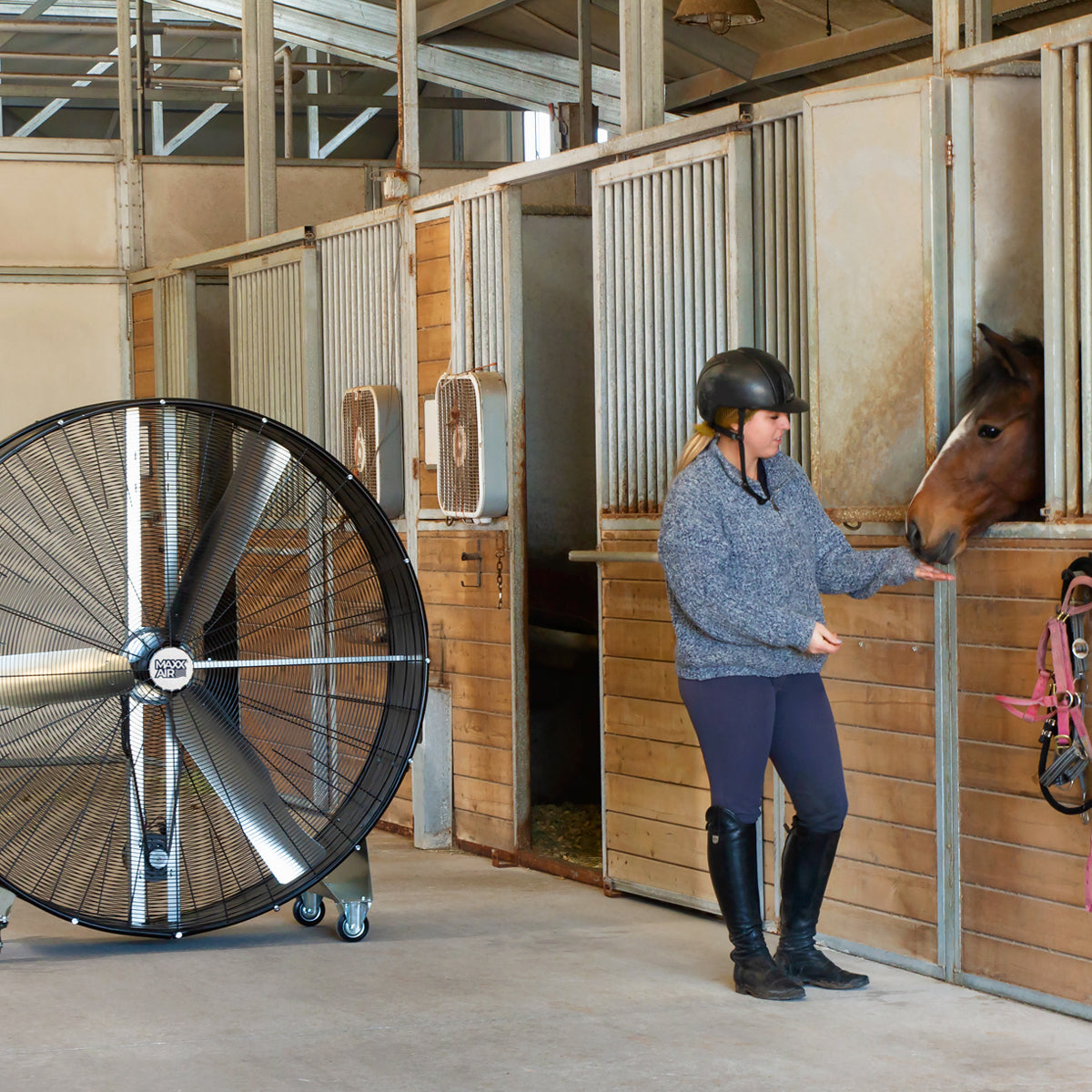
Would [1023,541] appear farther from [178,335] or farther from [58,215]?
[58,215]

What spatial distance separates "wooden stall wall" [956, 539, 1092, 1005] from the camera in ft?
10.5

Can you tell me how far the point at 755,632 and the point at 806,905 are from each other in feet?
2.13

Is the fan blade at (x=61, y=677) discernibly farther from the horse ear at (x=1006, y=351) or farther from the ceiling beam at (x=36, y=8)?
the ceiling beam at (x=36, y=8)

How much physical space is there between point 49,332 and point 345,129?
4.95 meters

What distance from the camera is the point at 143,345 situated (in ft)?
25.3

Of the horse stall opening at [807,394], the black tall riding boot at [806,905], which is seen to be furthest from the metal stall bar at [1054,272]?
the black tall riding boot at [806,905]

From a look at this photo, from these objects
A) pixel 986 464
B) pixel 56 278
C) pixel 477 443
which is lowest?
pixel 986 464

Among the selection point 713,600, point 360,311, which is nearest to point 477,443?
point 360,311

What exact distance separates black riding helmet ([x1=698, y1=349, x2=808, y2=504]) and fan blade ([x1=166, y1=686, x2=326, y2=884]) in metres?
1.33

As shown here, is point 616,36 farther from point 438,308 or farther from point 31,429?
point 31,429

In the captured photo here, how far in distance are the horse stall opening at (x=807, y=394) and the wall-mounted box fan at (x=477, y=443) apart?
19.7 inches

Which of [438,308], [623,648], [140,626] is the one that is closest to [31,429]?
[140,626]

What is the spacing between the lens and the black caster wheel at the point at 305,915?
417 centimetres

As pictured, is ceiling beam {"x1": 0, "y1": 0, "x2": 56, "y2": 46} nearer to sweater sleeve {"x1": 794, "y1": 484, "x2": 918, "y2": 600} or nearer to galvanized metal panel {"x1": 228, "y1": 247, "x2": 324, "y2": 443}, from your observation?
galvanized metal panel {"x1": 228, "y1": 247, "x2": 324, "y2": 443}
